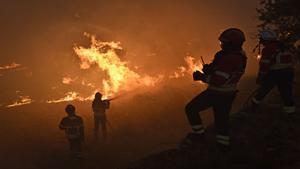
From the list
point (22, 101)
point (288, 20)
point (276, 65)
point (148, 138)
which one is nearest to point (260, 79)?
point (276, 65)

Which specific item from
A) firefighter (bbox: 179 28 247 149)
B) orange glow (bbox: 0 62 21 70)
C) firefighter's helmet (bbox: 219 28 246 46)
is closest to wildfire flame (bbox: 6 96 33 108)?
orange glow (bbox: 0 62 21 70)

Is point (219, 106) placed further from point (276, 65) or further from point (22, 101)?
point (22, 101)

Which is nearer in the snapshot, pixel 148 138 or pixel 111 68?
pixel 148 138

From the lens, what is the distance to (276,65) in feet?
29.9

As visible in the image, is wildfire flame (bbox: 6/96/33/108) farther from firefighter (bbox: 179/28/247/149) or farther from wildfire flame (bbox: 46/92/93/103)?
firefighter (bbox: 179/28/247/149)

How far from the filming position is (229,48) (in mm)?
7422

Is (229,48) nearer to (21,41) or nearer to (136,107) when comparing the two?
(136,107)

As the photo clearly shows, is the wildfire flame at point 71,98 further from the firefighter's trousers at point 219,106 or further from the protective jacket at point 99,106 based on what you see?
the firefighter's trousers at point 219,106

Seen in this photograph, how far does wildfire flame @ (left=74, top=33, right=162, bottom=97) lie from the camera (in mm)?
21656

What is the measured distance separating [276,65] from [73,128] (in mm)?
6223

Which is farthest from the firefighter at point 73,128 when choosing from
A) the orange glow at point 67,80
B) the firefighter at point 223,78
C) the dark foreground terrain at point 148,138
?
the orange glow at point 67,80

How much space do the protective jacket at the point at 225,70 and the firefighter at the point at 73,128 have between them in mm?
5840

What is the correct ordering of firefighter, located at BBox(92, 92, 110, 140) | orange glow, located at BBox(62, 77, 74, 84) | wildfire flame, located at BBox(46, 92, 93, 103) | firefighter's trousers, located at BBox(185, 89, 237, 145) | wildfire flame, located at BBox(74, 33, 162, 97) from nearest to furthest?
firefighter's trousers, located at BBox(185, 89, 237, 145) < firefighter, located at BBox(92, 92, 110, 140) < wildfire flame, located at BBox(46, 92, 93, 103) < orange glow, located at BBox(62, 77, 74, 84) < wildfire flame, located at BBox(74, 33, 162, 97)

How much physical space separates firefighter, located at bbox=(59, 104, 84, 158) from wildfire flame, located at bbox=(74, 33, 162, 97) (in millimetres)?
8351
